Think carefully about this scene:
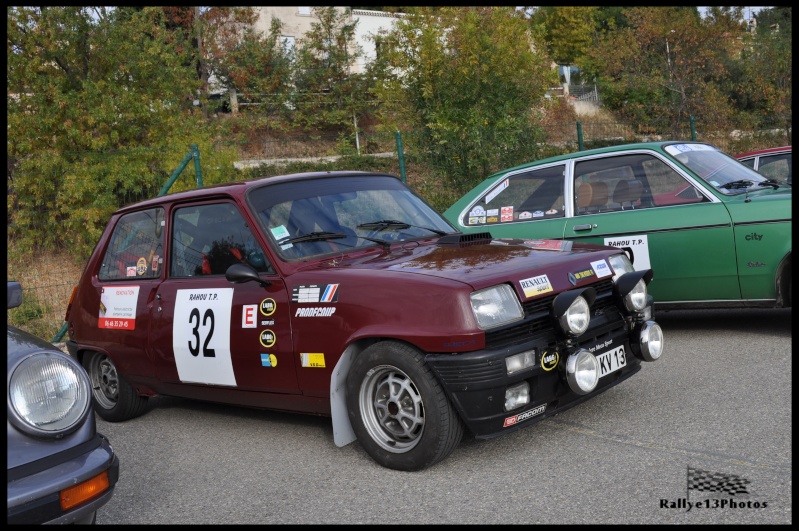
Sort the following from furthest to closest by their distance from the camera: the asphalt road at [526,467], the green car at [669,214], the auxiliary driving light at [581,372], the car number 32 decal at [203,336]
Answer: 1. the green car at [669,214]
2. the car number 32 decal at [203,336]
3. the auxiliary driving light at [581,372]
4. the asphalt road at [526,467]

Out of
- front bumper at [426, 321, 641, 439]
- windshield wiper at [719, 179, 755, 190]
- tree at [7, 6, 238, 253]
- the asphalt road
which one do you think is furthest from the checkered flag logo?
tree at [7, 6, 238, 253]

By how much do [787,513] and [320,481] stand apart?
2.20 metres

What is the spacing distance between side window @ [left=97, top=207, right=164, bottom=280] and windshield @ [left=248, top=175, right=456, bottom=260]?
101 cm

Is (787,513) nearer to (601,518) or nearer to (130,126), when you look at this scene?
(601,518)

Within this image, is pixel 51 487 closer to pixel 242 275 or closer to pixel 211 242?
pixel 242 275

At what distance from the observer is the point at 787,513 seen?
328cm

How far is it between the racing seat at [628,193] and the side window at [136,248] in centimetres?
387

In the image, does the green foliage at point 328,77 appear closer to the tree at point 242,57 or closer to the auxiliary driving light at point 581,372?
the tree at point 242,57

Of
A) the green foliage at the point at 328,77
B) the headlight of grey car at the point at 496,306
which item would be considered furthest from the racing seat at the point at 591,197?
the green foliage at the point at 328,77

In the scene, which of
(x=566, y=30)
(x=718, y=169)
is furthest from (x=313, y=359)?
(x=566, y=30)

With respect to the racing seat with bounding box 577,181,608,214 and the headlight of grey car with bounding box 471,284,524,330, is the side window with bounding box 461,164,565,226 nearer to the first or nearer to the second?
the racing seat with bounding box 577,181,608,214

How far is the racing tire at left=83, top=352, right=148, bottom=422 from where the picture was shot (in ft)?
19.2

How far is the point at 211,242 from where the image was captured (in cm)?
530

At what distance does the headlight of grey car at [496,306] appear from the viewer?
403 centimetres
